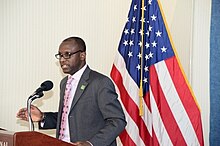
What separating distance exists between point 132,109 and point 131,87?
0.55ft

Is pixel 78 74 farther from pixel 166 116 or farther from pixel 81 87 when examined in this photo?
pixel 166 116

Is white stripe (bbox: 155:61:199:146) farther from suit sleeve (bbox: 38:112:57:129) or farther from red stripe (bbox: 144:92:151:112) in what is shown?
suit sleeve (bbox: 38:112:57:129)

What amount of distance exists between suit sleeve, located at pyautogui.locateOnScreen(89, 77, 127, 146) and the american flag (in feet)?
2.70

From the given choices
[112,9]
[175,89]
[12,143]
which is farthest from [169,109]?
[12,143]

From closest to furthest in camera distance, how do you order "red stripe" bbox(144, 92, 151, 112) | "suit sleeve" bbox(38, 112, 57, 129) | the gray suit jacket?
the gray suit jacket → "suit sleeve" bbox(38, 112, 57, 129) → "red stripe" bbox(144, 92, 151, 112)

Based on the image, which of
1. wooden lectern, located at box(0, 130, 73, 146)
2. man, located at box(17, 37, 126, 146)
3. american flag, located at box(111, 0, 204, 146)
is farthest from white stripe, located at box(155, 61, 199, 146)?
wooden lectern, located at box(0, 130, 73, 146)

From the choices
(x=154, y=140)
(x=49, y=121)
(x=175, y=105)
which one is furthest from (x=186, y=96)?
(x=49, y=121)

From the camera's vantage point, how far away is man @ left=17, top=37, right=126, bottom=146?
2441mm

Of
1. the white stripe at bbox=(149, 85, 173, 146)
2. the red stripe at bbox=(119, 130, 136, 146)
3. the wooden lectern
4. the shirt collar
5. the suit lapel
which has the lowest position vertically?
the red stripe at bbox=(119, 130, 136, 146)

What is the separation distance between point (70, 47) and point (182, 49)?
1470mm

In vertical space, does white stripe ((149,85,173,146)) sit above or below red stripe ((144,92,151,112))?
below

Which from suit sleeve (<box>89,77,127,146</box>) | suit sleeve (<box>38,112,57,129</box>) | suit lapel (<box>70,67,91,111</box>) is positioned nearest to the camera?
suit sleeve (<box>89,77,127,146</box>)

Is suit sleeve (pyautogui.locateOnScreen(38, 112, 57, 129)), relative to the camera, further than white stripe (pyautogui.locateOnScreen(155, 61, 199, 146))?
No

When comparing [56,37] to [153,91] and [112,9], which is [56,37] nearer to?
[112,9]
